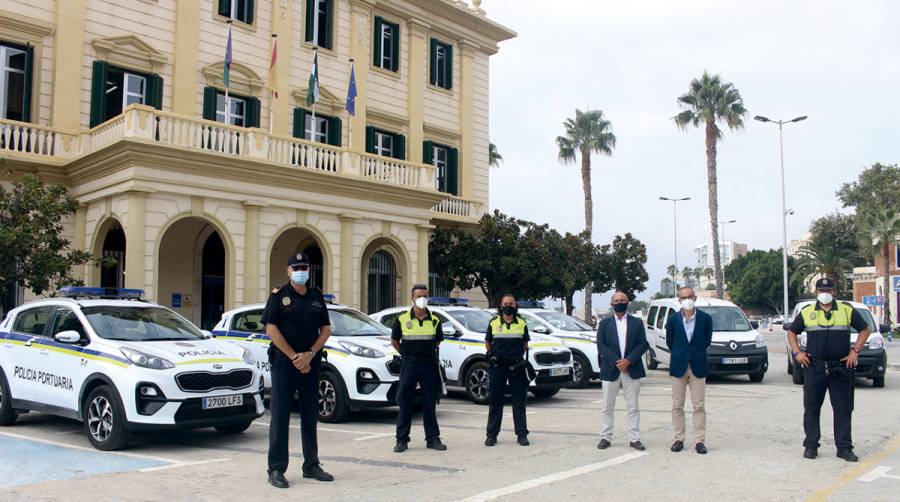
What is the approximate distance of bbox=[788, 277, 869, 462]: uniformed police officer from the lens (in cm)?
789

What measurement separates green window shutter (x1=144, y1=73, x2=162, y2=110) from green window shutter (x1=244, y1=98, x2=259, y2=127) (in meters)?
2.66

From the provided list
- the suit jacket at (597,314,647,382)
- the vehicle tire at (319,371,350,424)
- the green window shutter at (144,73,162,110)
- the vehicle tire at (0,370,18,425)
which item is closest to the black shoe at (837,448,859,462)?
the suit jacket at (597,314,647,382)

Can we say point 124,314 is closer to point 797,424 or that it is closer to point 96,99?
point 797,424

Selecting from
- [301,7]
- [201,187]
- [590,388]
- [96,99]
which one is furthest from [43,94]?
[590,388]

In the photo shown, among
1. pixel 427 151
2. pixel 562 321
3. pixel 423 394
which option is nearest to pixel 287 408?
pixel 423 394

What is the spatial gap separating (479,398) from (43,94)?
12811 millimetres

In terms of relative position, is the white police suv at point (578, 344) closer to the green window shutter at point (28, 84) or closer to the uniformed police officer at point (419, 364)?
the uniformed police officer at point (419, 364)

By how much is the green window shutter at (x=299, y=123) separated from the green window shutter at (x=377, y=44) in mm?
3402

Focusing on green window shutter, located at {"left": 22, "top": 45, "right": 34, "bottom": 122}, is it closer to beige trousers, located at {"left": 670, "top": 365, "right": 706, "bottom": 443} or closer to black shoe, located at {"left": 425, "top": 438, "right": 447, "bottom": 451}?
black shoe, located at {"left": 425, "top": 438, "right": 447, "bottom": 451}

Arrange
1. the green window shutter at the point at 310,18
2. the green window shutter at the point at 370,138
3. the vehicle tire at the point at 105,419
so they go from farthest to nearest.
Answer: the green window shutter at the point at 370,138 < the green window shutter at the point at 310,18 < the vehicle tire at the point at 105,419

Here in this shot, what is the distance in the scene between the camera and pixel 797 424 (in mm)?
10211

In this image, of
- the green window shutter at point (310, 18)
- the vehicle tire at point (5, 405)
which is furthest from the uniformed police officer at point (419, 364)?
the green window shutter at point (310, 18)

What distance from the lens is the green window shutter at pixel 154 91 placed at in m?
19.3

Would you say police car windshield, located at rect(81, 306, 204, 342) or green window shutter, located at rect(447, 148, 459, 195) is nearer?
police car windshield, located at rect(81, 306, 204, 342)
